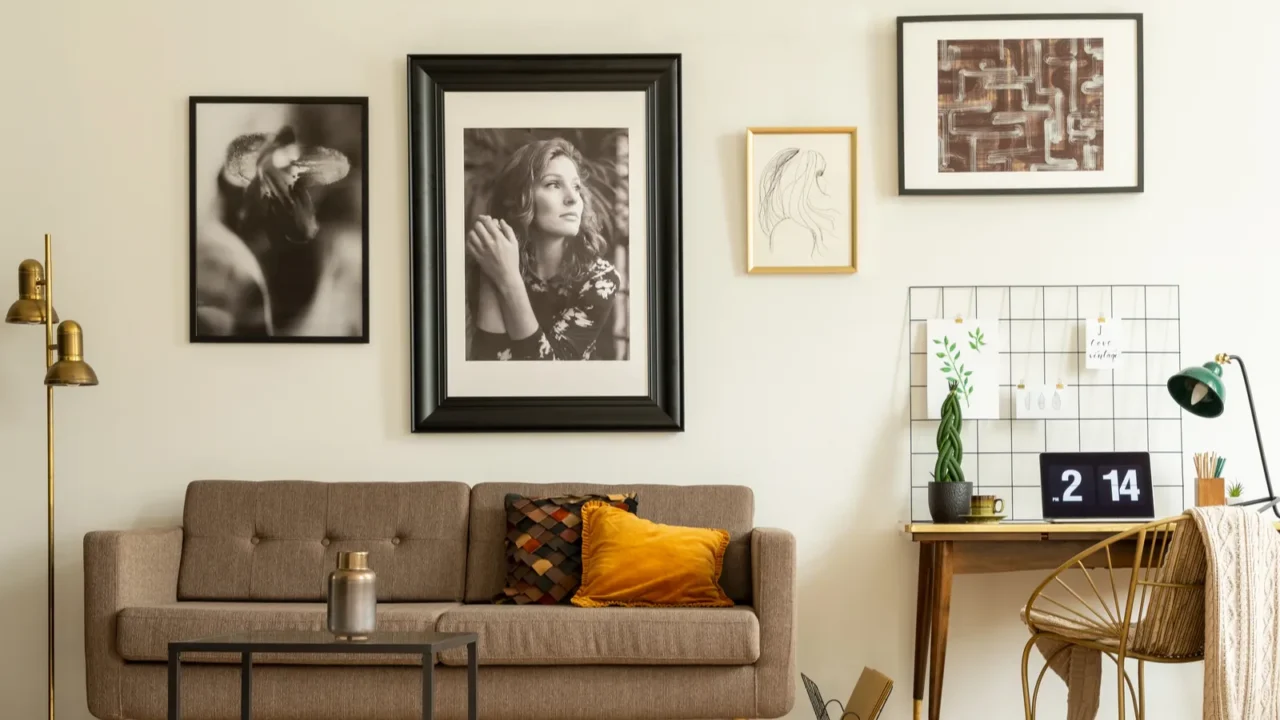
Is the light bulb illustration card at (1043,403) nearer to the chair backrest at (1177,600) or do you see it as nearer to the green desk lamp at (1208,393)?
the green desk lamp at (1208,393)

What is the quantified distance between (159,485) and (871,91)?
8.81ft

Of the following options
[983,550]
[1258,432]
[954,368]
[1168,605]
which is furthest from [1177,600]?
[954,368]

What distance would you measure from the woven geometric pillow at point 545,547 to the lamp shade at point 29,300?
5.18 feet

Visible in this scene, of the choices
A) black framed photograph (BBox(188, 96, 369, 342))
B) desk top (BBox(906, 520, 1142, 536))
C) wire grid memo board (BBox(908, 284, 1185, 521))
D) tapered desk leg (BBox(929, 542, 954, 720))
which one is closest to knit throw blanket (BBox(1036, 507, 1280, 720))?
desk top (BBox(906, 520, 1142, 536))

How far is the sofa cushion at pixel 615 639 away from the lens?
3.08 m

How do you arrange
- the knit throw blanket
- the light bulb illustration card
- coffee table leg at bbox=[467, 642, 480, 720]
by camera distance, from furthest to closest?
the light bulb illustration card
the knit throw blanket
coffee table leg at bbox=[467, 642, 480, 720]

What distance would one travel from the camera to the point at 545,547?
11.4ft

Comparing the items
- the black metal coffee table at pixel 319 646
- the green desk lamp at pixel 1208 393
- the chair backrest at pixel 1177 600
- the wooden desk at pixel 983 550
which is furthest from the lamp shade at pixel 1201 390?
the black metal coffee table at pixel 319 646

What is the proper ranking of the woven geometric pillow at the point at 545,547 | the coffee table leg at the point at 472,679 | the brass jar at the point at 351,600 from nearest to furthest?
the brass jar at the point at 351,600 < the coffee table leg at the point at 472,679 < the woven geometric pillow at the point at 545,547

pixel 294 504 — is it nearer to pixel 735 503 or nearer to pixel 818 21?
pixel 735 503

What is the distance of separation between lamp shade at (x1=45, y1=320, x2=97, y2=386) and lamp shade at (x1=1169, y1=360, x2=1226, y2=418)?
10.9 ft

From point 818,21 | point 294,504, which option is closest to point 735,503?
point 294,504

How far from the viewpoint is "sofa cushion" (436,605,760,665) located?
10.1ft

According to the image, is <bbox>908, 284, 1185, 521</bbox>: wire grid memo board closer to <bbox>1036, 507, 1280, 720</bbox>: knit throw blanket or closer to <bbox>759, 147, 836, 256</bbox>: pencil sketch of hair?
<bbox>759, 147, 836, 256</bbox>: pencil sketch of hair
